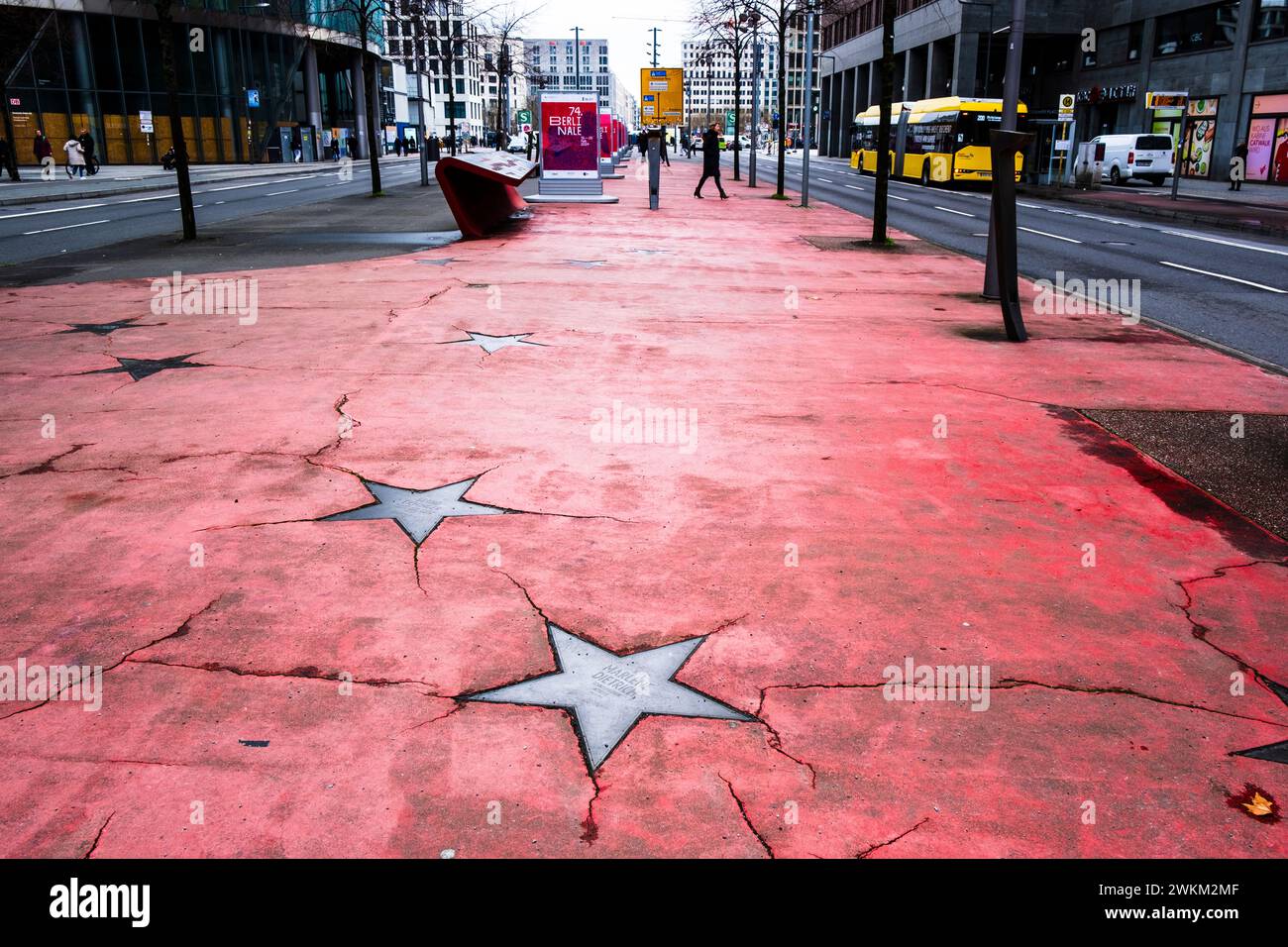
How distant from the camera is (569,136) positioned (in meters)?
30.9

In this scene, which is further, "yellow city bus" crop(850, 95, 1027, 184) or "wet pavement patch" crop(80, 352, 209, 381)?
"yellow city bus" crop(850, 95, 1027, 184)

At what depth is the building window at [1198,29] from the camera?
42188 mm

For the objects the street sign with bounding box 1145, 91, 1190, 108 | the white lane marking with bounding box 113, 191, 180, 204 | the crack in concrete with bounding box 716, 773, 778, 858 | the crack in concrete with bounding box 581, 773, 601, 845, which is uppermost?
the street sign with bounding box 1145, 91, 1190, 108

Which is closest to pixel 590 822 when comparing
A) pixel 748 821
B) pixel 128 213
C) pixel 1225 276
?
pixel 748 821

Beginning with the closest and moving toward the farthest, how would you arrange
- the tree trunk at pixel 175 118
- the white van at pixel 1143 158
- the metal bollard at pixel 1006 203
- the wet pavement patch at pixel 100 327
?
the wet pavement patch at pixel 100 327 → the metal bollard at pixel 1006 203 → the tree trunk at pixel 175 118 → the white van at pixel 1143 158

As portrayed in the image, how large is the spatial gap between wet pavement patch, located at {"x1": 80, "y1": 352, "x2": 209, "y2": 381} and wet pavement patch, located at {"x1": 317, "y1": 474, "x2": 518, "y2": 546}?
11.9 feet

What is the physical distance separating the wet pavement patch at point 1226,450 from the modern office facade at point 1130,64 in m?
30.8

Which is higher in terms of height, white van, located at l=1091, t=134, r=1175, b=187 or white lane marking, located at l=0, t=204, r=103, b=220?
white van, located at l=1091, t=134, r=1175, b=187

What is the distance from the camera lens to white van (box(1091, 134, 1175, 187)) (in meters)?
40.8

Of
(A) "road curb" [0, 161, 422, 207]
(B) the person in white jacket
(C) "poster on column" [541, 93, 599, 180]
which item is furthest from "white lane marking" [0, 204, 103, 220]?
(B) the person in white jacket

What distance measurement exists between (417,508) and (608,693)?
2.12m

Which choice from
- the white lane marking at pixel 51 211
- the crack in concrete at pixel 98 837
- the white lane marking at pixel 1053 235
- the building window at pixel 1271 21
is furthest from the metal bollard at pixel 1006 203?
the building window at pixel 1271 21

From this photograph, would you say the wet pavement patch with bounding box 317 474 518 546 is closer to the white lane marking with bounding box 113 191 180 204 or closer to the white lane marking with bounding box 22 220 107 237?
the white lane marking with bounding box 22 220 107 237

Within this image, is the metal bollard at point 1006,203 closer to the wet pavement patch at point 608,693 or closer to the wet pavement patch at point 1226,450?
the wet pavement patch at point 1226,450
